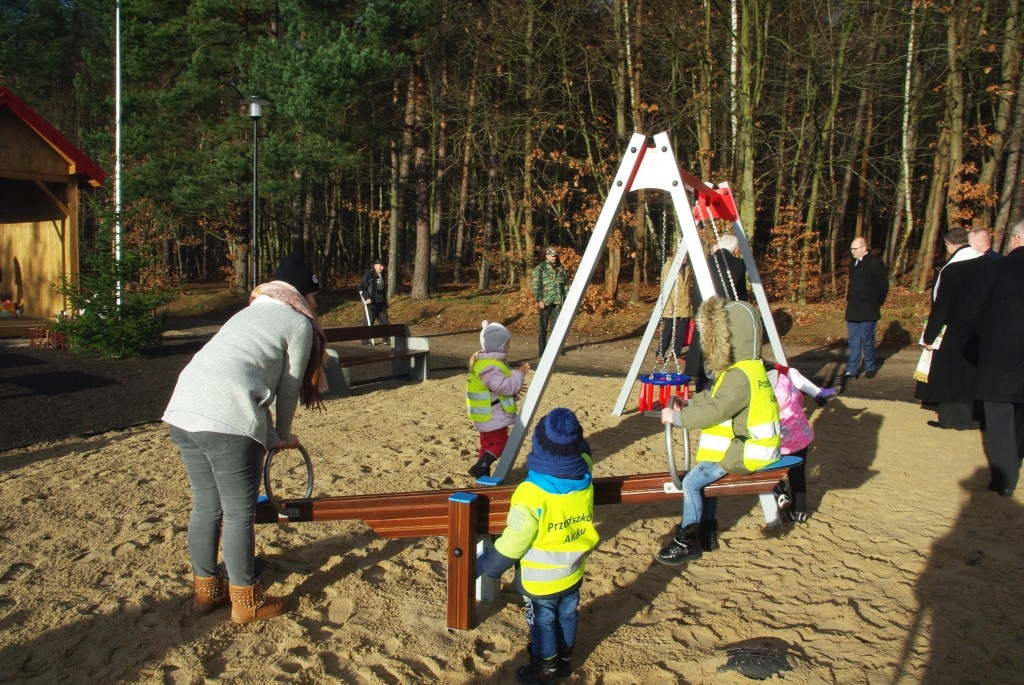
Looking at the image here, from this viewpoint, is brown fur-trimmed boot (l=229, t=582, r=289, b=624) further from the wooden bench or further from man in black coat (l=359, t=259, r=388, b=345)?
man in black coat (l=359, t=259, r=388, b=345)

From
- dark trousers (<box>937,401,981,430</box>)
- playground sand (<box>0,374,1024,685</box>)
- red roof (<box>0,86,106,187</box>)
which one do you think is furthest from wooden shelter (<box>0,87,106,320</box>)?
dark trousers (<box>937,401,981,430</box>)

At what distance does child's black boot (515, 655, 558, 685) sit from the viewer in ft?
10.3

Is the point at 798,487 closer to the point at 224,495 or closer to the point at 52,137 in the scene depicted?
the point at 224,495

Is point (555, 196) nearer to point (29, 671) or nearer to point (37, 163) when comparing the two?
point (37, 163)

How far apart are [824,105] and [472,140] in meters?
8.23

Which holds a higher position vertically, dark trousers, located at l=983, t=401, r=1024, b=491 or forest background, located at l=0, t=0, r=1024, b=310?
forest background, located at l=0, t=0, r=1024, b=310

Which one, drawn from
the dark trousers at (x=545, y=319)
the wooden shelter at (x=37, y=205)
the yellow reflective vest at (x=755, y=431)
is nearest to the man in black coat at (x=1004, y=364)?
the yellow reflective vest at (x=755, y=431)

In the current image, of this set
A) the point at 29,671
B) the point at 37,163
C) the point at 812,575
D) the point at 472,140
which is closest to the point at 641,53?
the point at 472,140

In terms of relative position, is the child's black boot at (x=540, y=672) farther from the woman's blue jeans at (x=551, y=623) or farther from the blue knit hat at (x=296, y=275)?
the blue knit hat at (x=296, y=275)

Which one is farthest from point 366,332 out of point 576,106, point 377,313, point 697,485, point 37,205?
point 37,205

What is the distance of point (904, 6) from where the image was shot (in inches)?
631

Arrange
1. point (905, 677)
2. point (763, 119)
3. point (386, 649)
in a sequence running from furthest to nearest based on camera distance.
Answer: point (763, 119), point (386, 649), point (905, 677)

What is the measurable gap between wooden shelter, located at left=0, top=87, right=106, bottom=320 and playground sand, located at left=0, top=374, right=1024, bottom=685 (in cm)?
1091

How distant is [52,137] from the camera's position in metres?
15.9
